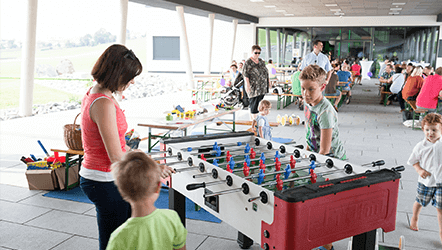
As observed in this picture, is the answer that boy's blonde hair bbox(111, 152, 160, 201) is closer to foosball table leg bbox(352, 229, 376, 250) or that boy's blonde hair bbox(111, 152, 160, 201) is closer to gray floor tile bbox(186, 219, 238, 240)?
foosball table leg bbox(352, 229, 376, 250)

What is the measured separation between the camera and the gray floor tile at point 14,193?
425 cm

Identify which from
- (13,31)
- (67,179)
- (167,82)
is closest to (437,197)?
(67,179)

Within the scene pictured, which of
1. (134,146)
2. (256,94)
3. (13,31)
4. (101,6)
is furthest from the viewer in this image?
(101,6)

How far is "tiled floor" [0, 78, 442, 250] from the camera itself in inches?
130

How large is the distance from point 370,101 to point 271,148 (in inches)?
457

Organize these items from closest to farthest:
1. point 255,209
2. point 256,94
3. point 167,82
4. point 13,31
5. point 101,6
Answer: point 255,209 < point 256,94 < point 167,82 < point 13,31 < point 101,6

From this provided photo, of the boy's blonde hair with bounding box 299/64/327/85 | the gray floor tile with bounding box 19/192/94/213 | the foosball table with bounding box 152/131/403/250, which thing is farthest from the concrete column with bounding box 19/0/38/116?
the boy's blonde hair with bounding box 299/64/327/85

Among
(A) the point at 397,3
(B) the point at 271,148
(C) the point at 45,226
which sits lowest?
(C) the point at 45,226

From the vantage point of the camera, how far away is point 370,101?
1348cm

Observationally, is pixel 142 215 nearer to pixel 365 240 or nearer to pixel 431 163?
pixel 365 240

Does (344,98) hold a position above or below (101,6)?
below

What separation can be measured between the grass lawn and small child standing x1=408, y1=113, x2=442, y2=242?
9.18 metres

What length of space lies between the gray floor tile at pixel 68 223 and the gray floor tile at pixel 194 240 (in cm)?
84

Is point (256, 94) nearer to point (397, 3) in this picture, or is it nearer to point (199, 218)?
point (199, 218)
